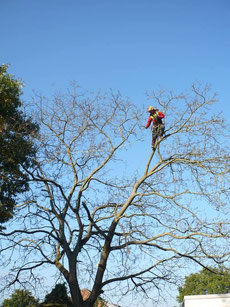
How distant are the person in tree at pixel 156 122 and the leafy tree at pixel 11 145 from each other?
3.48 m

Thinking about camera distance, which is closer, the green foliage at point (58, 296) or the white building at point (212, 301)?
the green foliage at point (58, 296)

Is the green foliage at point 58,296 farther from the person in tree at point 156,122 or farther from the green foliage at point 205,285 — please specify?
the green foliage at point 205,285

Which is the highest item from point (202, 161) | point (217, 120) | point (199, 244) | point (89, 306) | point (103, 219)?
point (217, 120)

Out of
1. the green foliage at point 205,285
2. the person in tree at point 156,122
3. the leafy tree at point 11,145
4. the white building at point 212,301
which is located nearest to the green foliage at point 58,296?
the leafy tree at point 11,145

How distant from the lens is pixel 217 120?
1084 cm

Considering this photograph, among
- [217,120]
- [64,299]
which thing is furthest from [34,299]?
[217,120]

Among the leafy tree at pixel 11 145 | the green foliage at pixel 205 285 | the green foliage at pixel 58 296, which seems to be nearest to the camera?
the leafy tree at pixel 11 145

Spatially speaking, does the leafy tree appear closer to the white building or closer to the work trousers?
the work trousers

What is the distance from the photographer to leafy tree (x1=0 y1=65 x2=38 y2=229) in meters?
10.1

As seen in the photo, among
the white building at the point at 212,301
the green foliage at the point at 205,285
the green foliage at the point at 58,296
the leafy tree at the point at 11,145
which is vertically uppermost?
the green foliage at the point at 205,285

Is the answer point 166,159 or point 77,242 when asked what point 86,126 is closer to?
point 166,159

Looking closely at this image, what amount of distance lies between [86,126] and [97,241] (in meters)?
3.78

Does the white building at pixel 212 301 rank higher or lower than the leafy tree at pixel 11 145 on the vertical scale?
lower

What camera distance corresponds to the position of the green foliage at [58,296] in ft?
37.6
